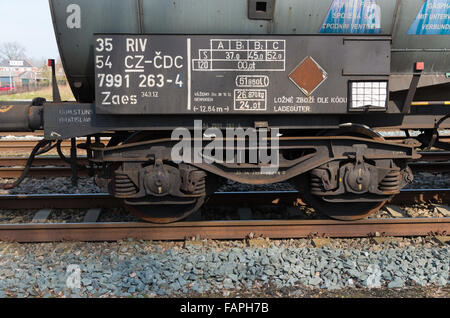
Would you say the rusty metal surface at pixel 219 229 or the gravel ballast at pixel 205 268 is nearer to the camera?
the gravel ballast at pixel 205 268

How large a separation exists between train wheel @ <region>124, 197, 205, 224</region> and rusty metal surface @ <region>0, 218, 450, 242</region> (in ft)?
0.32

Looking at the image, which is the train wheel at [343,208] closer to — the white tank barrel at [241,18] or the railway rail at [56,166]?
the white tank barrel at [241,18]

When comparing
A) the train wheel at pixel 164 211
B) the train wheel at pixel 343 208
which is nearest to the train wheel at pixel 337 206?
the train wheel at pixel 343 208

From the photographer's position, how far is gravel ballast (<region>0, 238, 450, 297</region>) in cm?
392

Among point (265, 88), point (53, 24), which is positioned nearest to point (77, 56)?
point (53, 24)

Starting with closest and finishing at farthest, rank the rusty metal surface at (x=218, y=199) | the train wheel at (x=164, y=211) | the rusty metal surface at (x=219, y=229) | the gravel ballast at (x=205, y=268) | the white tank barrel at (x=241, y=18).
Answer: the gravel ballast at (x=205, y=268) < the white tank barrel at (x=241, y=18) < the rusty metal surface at (x=219, y=229) < the train wheel at (x=164, y=211) < the rusty metal surface at (x=218, y=199)

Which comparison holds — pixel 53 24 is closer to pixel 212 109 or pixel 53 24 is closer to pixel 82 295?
pixel 212 109

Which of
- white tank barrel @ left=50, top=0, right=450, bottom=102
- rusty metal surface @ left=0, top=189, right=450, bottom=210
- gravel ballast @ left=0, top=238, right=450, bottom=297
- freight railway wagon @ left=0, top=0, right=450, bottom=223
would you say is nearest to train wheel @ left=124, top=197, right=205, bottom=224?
freight railway wagon @ left=0, top=0, right=450, bottom=223

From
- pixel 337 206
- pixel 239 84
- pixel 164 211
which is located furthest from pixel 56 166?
pixel 337 206

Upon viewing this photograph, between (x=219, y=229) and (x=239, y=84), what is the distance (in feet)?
6.39

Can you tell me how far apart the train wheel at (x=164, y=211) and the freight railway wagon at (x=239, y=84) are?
0.76ft

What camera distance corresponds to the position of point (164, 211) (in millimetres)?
5105

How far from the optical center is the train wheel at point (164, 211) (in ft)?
16.6

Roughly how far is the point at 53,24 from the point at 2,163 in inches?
200
